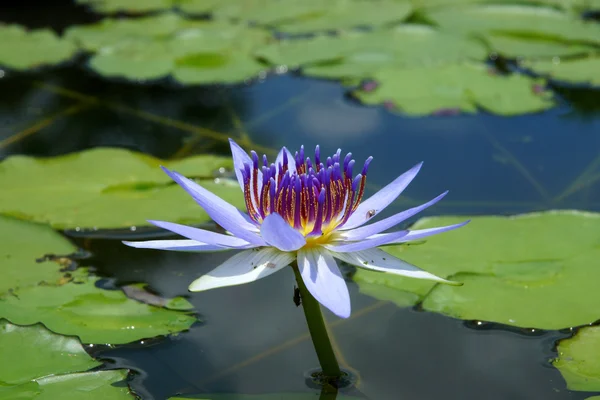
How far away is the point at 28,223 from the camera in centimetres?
317

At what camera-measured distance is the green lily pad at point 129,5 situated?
6.45 meters

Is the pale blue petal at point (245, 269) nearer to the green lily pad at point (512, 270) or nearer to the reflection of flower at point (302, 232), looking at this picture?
the reflection of flower at point (302, 232)

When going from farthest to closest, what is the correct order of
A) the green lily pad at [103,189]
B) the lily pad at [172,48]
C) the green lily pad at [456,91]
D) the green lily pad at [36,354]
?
1. the lily pad at [172,48]
2. the green lily pad at [456,91]
3. the green lily pad at [103,189]
4. the green lily pad at [36,354]

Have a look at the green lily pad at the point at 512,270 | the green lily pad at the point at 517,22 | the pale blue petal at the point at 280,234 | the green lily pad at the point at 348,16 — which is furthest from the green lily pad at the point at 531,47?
the pale blue petal at the point at 280,234

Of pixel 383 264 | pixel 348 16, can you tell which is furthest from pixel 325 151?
pixel 348 16

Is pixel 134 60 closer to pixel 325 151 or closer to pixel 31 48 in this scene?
pixel 31 48

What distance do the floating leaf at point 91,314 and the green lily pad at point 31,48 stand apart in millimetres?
3117

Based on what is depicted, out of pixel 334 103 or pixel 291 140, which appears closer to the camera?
pixel 291 140

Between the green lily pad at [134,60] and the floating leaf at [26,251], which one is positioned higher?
the green lily pad at [134,60]

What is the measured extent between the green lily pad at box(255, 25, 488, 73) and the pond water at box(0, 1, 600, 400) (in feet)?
0.60

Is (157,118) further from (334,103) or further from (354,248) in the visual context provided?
(354,248)

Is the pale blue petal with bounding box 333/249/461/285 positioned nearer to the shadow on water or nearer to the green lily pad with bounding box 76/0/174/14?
the shadow on water

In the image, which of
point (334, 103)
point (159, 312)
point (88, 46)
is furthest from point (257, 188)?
point (88, 46)

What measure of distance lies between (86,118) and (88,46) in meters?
1.21
